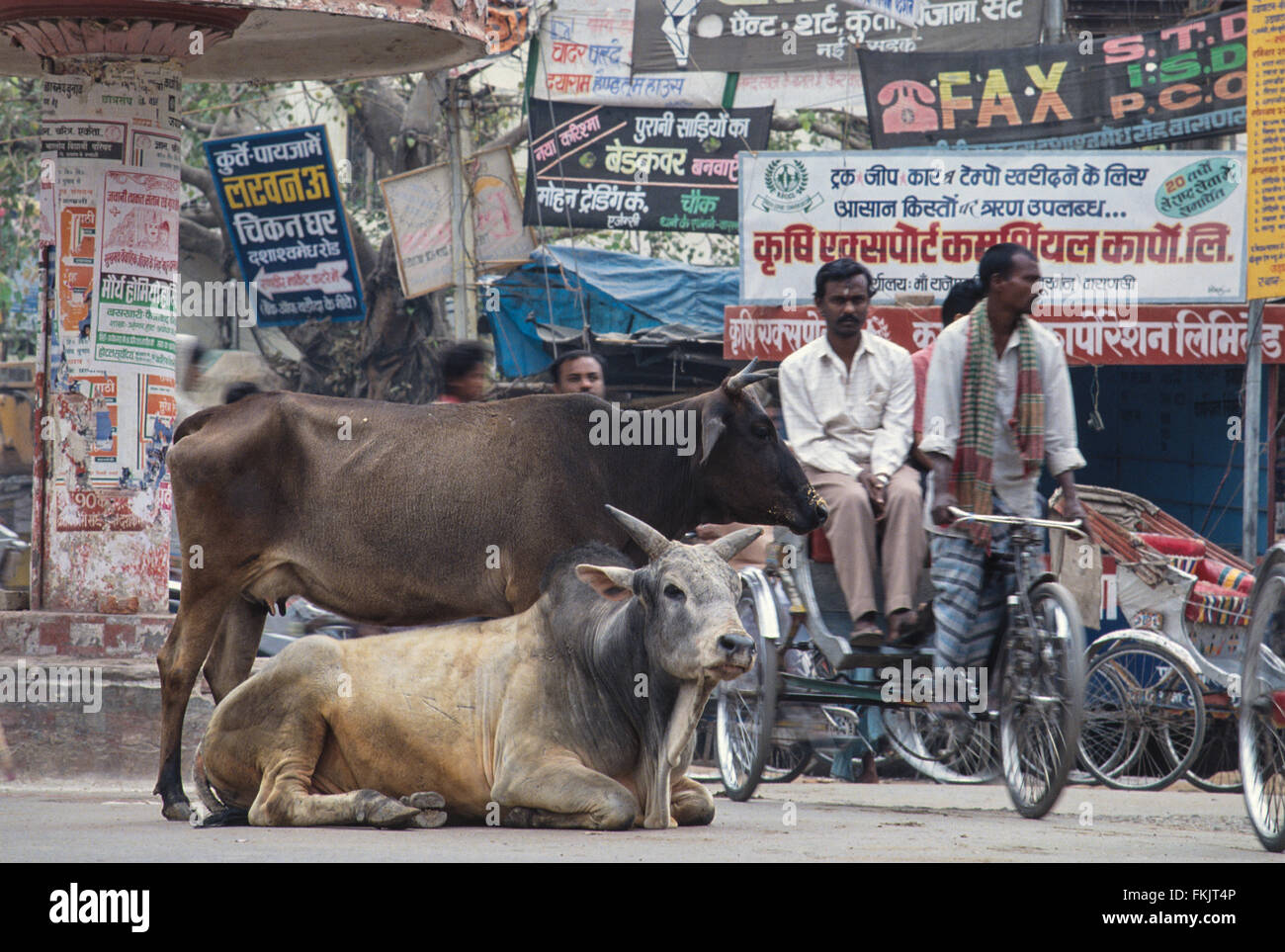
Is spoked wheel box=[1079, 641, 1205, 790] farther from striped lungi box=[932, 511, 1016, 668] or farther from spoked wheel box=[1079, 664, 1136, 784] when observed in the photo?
striped lungi box=[932, 511, 1016, 668]

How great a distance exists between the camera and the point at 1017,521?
6.07 meters

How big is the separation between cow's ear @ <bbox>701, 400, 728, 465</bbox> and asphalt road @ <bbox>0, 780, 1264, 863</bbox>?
4.79 ft

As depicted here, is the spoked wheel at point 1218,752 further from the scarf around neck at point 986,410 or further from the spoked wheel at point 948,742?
the scarf around neck at point 986,410

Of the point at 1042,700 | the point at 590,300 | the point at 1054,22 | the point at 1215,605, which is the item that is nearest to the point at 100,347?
the point at 1042,700

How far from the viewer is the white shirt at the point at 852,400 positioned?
6773 millimetres

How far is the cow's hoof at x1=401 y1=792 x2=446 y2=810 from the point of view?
552 centimetres

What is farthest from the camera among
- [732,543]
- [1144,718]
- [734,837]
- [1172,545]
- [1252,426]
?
[1252,426]

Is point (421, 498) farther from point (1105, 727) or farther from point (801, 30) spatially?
point (801, 30)

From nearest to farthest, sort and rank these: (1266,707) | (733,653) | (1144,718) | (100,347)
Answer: (1266,707) < (733,653) < (100,347) < (1144,718)

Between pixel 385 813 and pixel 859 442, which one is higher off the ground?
pixel 859 442

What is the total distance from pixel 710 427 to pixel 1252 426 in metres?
6.34

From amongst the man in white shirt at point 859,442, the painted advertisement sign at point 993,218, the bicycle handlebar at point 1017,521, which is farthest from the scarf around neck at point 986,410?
the painted advertisement sign at point 993,218

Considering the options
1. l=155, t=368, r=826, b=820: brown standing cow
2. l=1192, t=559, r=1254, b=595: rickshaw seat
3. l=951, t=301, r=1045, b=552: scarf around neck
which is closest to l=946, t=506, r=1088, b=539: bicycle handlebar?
l=951, t=301, r=1045, b=552: scarf around neck

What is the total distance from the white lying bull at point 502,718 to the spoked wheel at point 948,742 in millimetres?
1482
